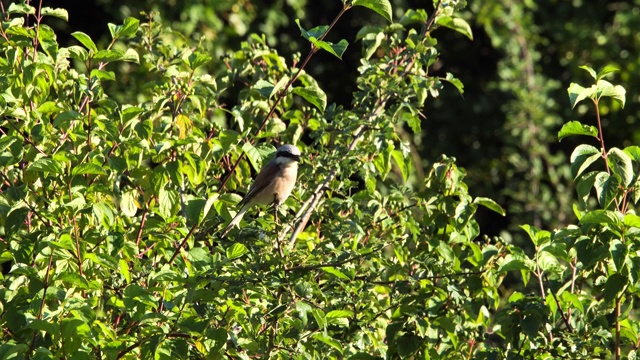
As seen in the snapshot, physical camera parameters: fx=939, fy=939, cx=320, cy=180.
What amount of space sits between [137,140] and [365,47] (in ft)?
4.63

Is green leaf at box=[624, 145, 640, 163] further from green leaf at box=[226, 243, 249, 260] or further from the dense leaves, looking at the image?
green leaf at box=[226, 243, 249, 260]

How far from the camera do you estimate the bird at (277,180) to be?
162 inches

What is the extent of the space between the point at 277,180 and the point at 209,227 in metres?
0.38

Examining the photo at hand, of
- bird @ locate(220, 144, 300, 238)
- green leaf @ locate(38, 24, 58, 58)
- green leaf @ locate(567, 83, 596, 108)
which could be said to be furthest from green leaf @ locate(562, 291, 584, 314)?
green leaf @ locate(38, 24, 58, 58)

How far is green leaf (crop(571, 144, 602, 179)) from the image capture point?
120 inches

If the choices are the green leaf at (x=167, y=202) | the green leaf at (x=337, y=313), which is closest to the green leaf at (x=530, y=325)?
the green leaf at (x=337, y=313)

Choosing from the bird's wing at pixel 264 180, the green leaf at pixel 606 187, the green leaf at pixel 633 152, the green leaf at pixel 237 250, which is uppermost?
the green leaf at pixel 633 152

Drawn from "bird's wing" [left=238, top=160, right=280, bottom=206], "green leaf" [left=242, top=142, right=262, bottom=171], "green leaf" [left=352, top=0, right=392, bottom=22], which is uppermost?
"green leaf" [left=352, top=0, right=392, bottom=22]

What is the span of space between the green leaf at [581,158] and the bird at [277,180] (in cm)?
138

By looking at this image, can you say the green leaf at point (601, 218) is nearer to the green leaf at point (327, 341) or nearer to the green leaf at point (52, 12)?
the green leaf at point (327, 341)

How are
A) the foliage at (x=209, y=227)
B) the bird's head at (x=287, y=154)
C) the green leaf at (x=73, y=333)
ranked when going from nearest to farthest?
1. the green leaf at (x=73, y=333)
2. the foliage at (x=209, y=227)
3. the bird's head at (x=287, y=154)

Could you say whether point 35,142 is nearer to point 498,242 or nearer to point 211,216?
point 211,216

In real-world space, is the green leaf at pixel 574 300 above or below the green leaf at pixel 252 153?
below

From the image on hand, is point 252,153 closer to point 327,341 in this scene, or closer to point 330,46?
point 330,46
